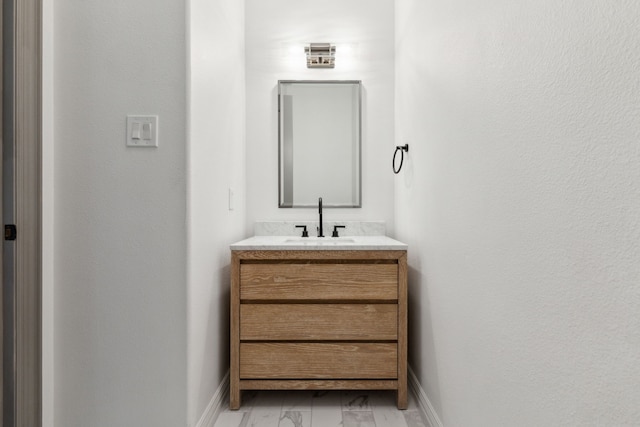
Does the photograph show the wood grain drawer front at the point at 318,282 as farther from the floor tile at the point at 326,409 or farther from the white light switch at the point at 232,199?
the floor tile at the point at 326,409

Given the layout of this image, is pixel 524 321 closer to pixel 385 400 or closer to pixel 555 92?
pixel 555 92

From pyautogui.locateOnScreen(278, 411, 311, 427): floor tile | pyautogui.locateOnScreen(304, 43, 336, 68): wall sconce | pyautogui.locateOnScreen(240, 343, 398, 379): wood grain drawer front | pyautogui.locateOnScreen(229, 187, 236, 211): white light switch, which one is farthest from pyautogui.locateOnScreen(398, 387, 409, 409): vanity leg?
pyautogui.locateOnScreen(304, 43, 336, 68): wall sconce

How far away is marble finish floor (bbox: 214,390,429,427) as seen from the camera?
1.71 m

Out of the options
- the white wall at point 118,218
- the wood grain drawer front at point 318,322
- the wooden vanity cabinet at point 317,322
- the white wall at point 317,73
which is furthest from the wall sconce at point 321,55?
the wood grain drawer front at point 318,322

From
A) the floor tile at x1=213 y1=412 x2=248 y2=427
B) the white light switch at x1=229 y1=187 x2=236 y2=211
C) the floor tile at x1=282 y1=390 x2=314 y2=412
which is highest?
the white light switch at x1=229 y1=187 x2=236 y2=211

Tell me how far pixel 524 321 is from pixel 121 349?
132 cm

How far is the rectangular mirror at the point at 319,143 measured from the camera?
2.41 meters

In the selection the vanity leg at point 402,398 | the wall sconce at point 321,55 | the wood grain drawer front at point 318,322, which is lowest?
the vanity leg at point 402,398

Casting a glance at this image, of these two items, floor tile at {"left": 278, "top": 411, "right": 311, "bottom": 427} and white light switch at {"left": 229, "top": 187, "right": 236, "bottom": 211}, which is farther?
white light switch at {"left": 229, "top": 187, "right": 236, "bottom": 211}

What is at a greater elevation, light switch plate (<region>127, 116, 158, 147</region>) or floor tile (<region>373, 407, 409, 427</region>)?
light switch plate (<region>127, 116, 158, 147</region>)

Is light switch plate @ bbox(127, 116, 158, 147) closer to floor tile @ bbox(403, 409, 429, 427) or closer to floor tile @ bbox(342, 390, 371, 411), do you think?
floor tile @ bbox(342, 390, 371, 411)

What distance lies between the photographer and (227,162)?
1956mm

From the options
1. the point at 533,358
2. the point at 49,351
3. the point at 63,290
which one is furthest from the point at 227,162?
the point at 533,358

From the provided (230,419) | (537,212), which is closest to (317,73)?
(537,212)
